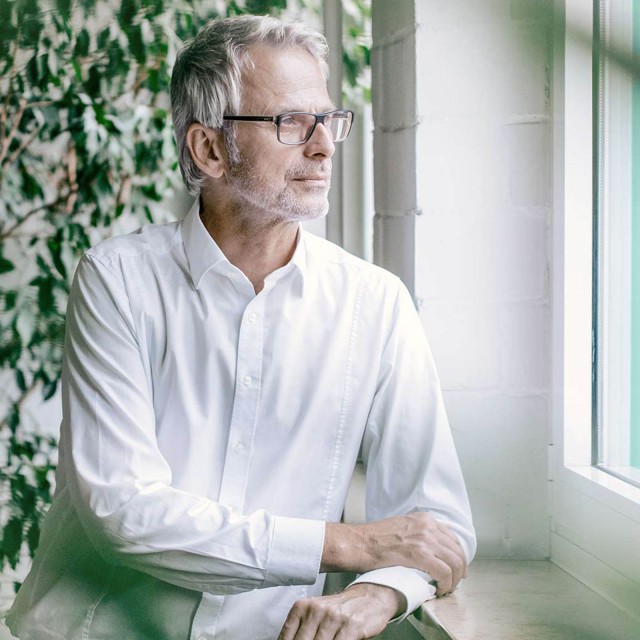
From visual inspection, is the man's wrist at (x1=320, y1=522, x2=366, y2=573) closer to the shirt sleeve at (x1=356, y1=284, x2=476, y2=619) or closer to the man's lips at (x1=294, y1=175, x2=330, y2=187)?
the shirt sleeve at (x1=356, y1=284, x2=476, y2=619)

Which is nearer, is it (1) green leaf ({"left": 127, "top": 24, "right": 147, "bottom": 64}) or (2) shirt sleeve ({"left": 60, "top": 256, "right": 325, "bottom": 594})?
(2) shirt sleeve ({"left": 60, "top": 256, "right": 325, "bottom": 594})

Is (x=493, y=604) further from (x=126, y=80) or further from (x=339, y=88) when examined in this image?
(x=126, y=80)

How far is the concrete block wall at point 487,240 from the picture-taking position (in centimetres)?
105

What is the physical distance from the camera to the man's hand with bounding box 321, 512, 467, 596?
0.87m

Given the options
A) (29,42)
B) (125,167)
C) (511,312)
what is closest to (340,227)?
(125,167)

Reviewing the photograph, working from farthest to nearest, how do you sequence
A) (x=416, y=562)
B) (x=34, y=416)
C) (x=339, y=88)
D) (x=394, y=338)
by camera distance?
(x=34, y=416) → (x=339, y=88) → (x=394, y=338) → (x=416, y=562)

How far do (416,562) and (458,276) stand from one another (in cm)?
37

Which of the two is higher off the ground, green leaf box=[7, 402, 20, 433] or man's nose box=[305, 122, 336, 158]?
man's nose box=[305, 122, 336, 158]

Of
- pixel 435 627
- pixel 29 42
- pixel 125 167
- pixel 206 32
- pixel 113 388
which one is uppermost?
pixel 29 42

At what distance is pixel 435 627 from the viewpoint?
2.93ft

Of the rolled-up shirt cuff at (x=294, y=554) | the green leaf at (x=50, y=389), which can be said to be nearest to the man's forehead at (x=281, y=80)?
the rolled-up shirt cuff at (x=294, y=554)

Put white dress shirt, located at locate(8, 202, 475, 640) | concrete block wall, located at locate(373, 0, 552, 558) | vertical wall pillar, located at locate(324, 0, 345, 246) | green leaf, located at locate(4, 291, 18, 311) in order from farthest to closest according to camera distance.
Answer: green leaf, located at locate(4, 291, 18, 311) < vertical wall pillar, located at locate(324, 0, 345, 246) < concrete block wall, located at locate(373, 0, 552, 558) < white dress shirt, located at locate(8, 202, 475, 640)

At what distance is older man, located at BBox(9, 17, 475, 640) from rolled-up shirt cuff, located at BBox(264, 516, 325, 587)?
4 cm

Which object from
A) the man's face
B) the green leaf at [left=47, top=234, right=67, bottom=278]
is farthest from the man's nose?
the green leaf at [left=47, top=234, right=67, bottom=278]
